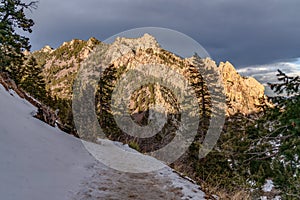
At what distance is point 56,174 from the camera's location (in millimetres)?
5551

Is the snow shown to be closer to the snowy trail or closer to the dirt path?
the snowy trail

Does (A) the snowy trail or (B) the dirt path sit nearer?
(A) the snowy trail

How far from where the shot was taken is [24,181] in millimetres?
4758

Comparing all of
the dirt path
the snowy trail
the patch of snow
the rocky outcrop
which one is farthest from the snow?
the rocky outcrop

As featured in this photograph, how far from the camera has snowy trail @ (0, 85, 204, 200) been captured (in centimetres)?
475

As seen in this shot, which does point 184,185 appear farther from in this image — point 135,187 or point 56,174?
point 56,174

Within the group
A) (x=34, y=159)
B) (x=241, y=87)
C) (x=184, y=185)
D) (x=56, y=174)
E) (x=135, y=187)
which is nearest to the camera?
(x=56, y=174)

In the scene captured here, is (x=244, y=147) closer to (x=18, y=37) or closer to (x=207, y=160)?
(x=207, y=160)

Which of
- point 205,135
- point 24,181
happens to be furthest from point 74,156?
point 205,135

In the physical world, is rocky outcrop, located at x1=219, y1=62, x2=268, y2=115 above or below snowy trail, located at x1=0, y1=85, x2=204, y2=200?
above

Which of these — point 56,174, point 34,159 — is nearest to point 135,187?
point 56,174

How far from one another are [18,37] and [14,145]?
80.5 feet

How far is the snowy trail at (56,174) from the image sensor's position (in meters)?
4.75

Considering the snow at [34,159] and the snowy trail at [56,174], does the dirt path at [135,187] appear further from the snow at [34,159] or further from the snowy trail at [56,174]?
the snow at [34,159]
